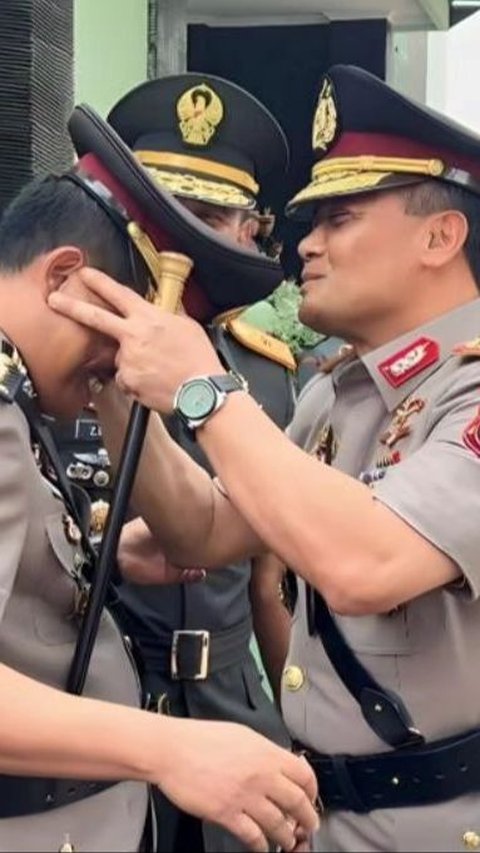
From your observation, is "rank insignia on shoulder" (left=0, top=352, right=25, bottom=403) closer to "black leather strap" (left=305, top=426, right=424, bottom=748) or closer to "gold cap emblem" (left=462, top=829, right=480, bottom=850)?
"black leather strap" (left=305, top=426, right=424, bottom=748)

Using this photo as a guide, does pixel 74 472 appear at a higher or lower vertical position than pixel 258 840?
lower

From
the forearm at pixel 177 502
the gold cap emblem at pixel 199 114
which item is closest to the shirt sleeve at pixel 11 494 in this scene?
the forearm at pixel 177 502

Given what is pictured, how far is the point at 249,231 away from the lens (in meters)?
3.21

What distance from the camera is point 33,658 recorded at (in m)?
1.88

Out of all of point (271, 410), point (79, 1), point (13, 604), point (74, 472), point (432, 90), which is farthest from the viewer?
point (432, 90)

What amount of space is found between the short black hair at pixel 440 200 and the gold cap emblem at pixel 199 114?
109 centimetres

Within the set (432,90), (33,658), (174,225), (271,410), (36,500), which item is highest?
(174,225)

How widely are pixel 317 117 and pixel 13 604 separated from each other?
1035 millimetres

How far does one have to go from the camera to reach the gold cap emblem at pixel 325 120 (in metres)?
2.35

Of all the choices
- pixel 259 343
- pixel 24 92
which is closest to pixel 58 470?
pixel 259 343

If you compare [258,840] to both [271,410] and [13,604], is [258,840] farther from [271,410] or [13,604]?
[271,410]

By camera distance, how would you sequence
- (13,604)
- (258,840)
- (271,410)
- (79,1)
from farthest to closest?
(79,1)
(271,410)
(13,604)
(258,840)

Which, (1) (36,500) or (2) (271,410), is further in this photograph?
(2) (271,410)

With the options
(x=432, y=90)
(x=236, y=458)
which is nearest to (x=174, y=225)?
(x=236, y=458)
